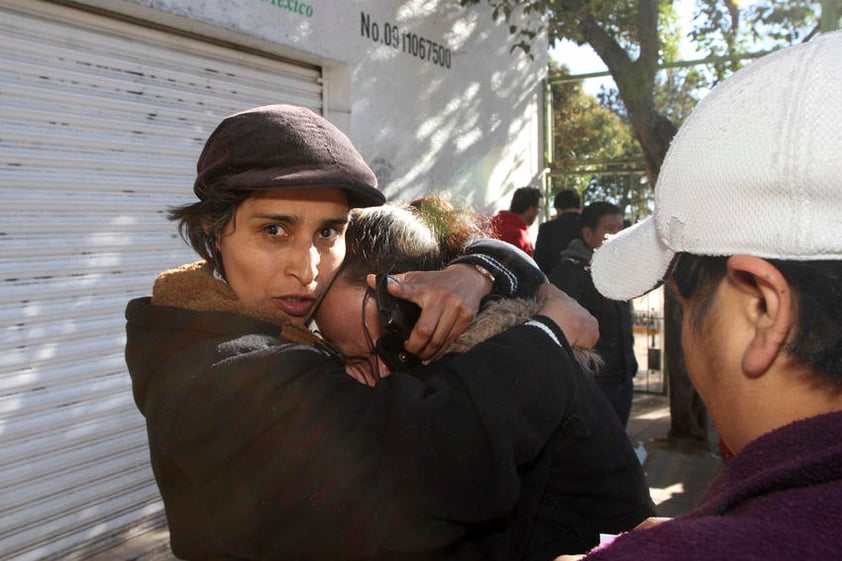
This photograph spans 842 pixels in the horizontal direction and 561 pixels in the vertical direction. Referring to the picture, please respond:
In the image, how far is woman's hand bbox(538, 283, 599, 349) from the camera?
4.93 ft

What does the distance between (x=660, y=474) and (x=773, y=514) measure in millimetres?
5475

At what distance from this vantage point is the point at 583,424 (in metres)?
1.48

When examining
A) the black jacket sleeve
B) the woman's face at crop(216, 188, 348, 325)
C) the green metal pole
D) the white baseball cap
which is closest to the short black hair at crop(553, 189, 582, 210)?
the green metal pole

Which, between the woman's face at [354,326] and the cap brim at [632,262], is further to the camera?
the woman's face at [354,326]

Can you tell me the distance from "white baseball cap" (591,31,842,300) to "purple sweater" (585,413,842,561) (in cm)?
22

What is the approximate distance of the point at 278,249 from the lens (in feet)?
5.30

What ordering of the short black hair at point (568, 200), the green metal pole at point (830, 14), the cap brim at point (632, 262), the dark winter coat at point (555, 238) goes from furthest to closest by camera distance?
the short black hair at point (568, 200) → the dark winter coat at point (555, 238) → the green metal pole at point (830, 14) → the cap brim at point (632, 262)

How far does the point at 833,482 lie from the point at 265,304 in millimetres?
1166

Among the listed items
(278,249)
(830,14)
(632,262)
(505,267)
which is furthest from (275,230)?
(830,14)

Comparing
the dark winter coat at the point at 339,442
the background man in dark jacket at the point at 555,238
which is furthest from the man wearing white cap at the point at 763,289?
the background man in dark jacket at the point at 555,238

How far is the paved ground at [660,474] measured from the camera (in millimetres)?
4078

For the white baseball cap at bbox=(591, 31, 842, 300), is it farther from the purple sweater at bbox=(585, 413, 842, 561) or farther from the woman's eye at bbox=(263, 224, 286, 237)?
the woman's eye at bbox=(263, 224, 286, 237)

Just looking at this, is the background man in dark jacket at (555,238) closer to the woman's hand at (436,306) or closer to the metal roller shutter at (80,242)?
the metal roller shutter at (80,242)

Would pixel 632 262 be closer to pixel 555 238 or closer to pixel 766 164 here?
pixel 766 164
